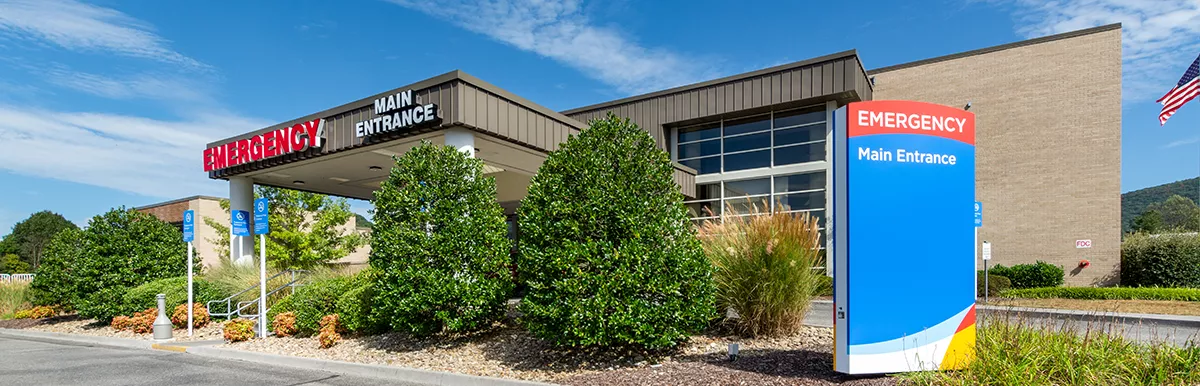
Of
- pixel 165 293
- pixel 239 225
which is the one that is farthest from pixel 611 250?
pixel 165 293

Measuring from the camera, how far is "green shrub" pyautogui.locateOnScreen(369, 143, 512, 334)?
8.32 metres

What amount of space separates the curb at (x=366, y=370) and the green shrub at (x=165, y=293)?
4354 millimetres

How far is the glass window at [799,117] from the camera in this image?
17953mm

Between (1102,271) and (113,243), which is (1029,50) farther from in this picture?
(113,243)

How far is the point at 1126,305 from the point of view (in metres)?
14.1

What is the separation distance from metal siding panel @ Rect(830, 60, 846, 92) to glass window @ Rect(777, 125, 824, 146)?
1.58 metres

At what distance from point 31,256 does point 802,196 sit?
3078 inches

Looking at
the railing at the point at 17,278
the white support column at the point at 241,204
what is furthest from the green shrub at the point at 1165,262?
the railing at the point at 17,278

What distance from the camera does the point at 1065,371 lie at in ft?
16.6

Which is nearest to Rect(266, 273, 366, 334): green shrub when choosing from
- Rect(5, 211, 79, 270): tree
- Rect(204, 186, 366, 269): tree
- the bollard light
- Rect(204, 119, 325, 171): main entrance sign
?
the bollard light

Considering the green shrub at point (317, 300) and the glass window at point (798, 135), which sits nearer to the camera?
the green shrub at point (317, 300)

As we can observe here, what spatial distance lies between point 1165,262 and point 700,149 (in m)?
14.3

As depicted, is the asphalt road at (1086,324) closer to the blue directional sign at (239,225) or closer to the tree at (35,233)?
the blue directional sign at (239,225)

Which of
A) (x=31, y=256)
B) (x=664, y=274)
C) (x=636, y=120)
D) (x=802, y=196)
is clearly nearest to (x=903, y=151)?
(x=664, y=274)
